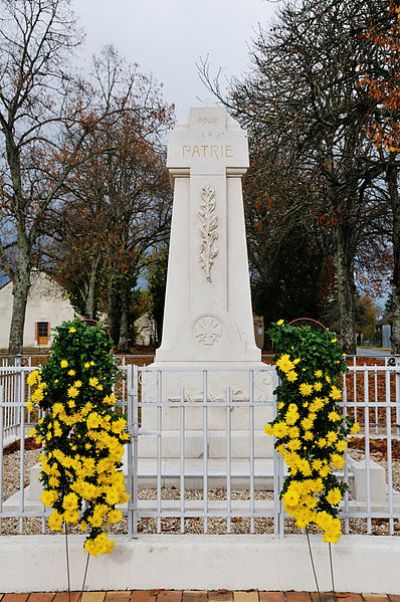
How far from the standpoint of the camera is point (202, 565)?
3.85 metres

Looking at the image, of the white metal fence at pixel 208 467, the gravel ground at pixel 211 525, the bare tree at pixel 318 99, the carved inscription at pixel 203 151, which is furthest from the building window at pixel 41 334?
the gravel ground at pixel 211 525

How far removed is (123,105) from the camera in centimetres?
2561

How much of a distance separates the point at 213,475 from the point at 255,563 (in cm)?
118

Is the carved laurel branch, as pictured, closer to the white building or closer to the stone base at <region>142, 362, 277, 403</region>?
the stone base at <region>142, 362, 277, 403</region>

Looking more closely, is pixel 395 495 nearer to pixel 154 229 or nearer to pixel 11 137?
pixel 11 137

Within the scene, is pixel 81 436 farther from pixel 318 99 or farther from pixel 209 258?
pixel 318 99

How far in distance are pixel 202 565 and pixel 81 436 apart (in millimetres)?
1241

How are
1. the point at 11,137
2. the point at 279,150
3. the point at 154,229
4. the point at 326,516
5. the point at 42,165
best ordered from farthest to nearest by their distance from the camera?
the point at 154,229
the point at 42,165
the point at 11,137
the point at 279,150
the point at 326,516

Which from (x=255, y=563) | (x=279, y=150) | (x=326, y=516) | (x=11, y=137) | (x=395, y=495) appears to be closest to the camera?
(x=326, y=516)

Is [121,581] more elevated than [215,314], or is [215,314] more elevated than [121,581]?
[215,314]

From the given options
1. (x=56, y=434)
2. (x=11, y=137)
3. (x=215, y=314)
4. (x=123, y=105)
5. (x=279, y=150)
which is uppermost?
(x=123, y=105)

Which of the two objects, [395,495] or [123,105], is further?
[123,105]

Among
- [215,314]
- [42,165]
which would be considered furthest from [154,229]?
[215,314]

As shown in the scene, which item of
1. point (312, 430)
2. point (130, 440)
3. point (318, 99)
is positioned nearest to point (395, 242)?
point (318, 99)
